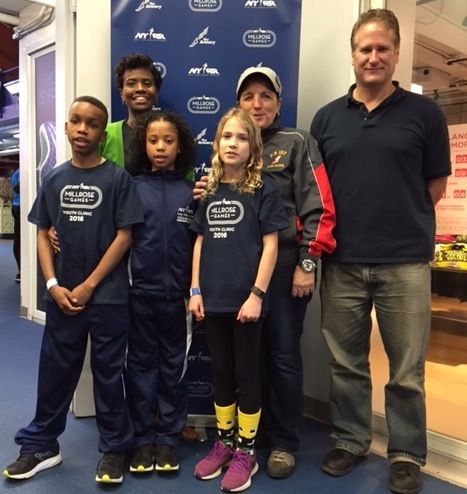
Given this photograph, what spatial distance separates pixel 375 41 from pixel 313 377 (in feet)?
5.51

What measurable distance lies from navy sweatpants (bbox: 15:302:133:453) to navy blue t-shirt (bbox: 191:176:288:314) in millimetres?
384

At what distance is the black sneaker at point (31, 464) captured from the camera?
190 centimetres

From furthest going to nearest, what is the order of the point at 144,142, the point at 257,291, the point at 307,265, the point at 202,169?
the point at 202,169
the point at 144,142
the point at 307,265
the point at 257,291

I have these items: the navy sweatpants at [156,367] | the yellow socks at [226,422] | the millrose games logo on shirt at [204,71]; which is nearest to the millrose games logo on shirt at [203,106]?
the millrose games logo on shirt at [204,71]

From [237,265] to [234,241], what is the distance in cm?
9

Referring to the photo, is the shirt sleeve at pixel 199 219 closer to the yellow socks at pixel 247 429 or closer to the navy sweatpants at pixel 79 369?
the navy sweatpants at pixel 79 369

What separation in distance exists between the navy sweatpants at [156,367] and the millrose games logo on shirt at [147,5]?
1327 millimetres

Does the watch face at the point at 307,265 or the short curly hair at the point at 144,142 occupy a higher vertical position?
the short curly hair at the point at 144,142

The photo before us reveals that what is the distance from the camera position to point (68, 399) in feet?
6.48

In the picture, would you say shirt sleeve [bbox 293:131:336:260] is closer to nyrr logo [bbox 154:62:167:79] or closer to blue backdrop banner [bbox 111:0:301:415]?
blue backdrop banner [bbox 111:0:301:415]

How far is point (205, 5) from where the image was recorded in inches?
89.4

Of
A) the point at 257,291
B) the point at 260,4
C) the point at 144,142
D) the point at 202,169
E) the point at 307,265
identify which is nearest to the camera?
the point at 257,291

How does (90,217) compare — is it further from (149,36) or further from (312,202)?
(149,36)

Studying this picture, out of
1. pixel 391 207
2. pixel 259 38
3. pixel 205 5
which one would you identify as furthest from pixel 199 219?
pixel 205 5
